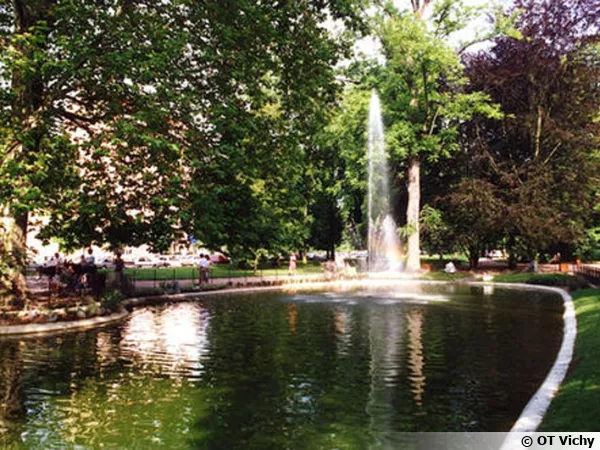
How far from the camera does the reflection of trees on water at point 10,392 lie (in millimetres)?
7800

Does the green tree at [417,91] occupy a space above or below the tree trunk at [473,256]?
above

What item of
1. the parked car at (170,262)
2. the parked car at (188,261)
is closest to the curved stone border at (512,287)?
the parked car at (170,262)

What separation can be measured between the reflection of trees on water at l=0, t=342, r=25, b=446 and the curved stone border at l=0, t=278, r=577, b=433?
9.10ft

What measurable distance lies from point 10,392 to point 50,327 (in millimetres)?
7598

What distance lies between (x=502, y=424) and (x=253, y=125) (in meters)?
13.3

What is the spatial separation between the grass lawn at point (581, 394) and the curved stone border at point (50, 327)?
14.0 metres

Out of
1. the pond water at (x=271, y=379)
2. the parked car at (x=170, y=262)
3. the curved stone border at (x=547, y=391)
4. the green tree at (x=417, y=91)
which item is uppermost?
the green tree at (x=417, y=91)

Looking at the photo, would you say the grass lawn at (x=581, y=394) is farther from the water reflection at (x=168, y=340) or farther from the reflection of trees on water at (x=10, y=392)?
the reflection of trees on water at (x=10, y=392)

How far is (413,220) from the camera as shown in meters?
42.5

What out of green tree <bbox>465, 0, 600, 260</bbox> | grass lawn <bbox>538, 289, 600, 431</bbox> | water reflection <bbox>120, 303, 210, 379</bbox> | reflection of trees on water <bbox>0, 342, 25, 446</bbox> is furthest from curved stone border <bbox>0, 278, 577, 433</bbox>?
green tree <bbox>465, 0, 600, 260</bbox>

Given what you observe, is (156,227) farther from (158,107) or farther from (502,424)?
(502,424)

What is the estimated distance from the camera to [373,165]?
144 feet

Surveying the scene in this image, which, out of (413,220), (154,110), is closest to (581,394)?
(154,110)

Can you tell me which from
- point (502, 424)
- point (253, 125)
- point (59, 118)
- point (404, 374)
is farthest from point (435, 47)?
point (502, 424)
